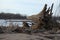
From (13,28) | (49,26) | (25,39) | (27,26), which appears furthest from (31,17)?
(25,39)

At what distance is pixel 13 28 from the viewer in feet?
54.4

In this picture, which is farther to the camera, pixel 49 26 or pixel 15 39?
pixel 49 26

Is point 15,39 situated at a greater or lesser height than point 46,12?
lesser

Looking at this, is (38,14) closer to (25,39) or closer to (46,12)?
(46,12)

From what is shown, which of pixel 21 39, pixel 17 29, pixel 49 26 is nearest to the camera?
pixel 21 39

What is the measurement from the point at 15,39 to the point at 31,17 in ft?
32.9

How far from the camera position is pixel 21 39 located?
1079cm

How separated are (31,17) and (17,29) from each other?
5070mm

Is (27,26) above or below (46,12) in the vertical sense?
below

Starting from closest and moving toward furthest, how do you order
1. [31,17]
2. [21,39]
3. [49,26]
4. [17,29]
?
[21,39], [17,29], [49,26], [31,17]

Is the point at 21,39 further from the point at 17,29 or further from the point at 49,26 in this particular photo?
the point at 49,26

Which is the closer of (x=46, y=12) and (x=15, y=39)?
(x=15, y=39)

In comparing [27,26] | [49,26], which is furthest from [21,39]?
[27,26]

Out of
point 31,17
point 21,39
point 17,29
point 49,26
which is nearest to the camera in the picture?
point 21,39
